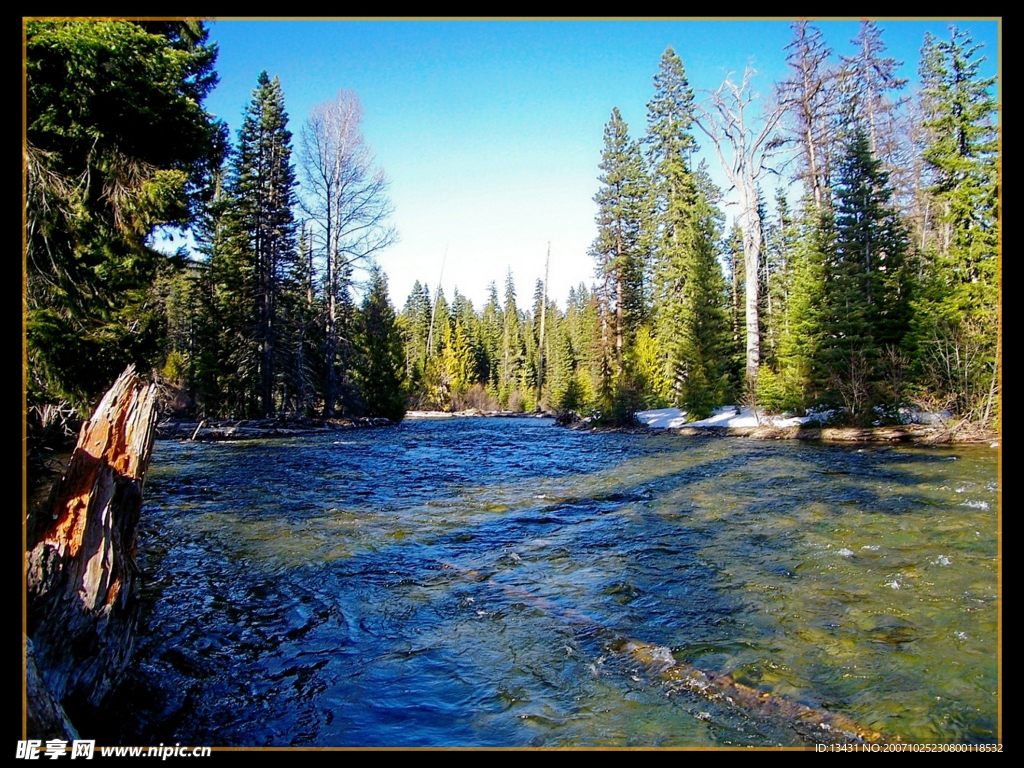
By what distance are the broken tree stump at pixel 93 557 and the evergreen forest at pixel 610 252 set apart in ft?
17.1

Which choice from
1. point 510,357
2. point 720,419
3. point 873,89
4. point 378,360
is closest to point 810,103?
point 873,89

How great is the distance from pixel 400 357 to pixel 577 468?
20655 millimetres

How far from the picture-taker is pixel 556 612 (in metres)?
4.56

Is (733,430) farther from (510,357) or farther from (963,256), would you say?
(510,357)

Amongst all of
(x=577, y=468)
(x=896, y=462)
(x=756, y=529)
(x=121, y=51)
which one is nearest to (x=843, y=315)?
(x=896, y=462)

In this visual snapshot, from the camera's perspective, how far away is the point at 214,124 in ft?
37.3

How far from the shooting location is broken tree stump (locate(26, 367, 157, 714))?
2.91 metres

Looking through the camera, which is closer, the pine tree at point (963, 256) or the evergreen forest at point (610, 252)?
the evergreen forest at point (610, 252)

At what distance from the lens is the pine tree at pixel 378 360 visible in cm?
3073

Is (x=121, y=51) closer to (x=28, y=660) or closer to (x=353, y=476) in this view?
(x=353, y=476)

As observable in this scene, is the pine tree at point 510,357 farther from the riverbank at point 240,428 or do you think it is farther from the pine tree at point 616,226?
the riverbank at point 240,428

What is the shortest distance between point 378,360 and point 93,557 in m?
28.0

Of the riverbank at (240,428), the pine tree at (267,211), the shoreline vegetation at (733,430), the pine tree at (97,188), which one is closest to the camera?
the pine tree at (97,188)

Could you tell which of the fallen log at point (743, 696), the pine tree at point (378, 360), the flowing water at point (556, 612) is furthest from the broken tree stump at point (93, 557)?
the pine tree at point (378, 360)
